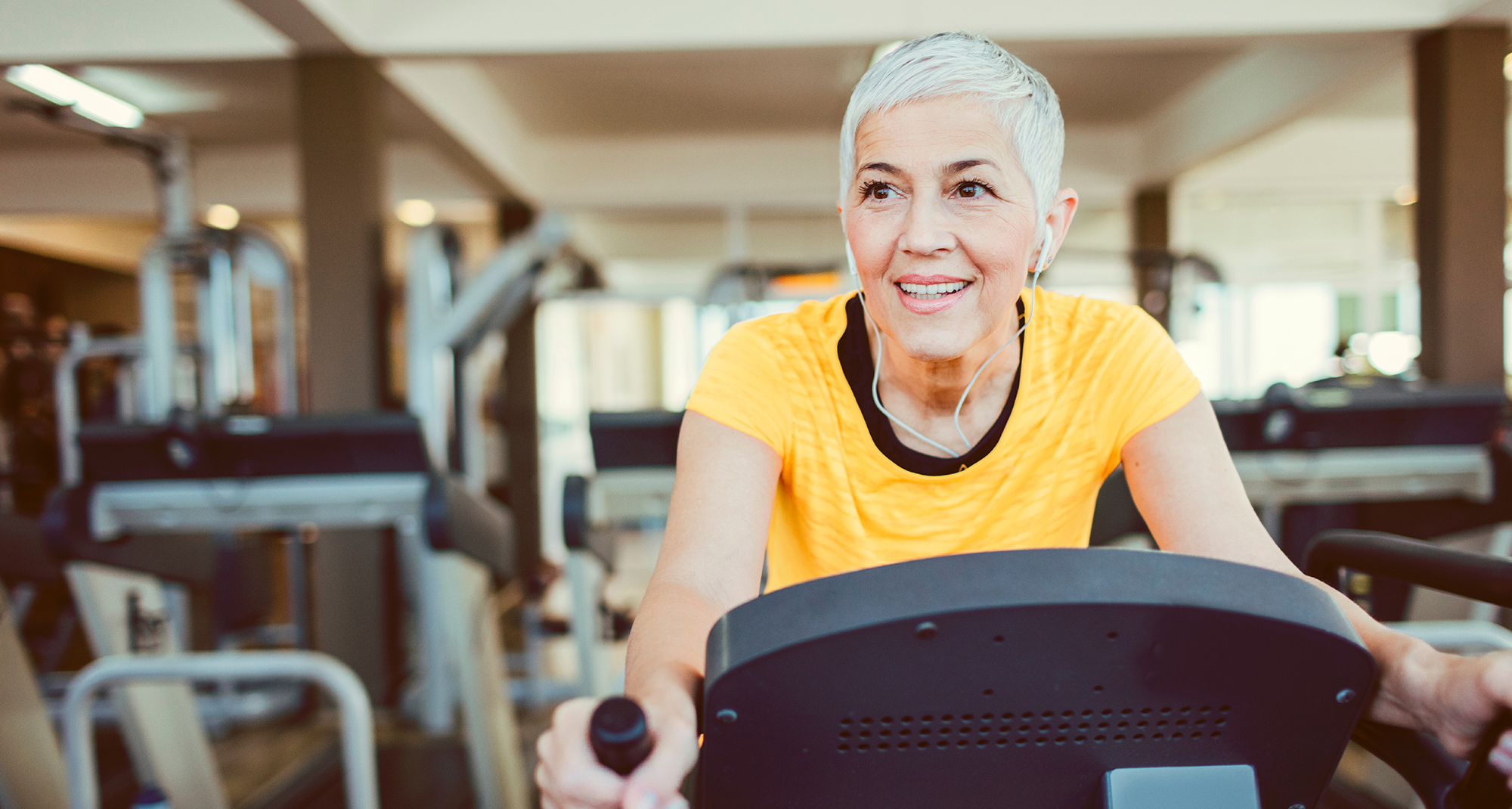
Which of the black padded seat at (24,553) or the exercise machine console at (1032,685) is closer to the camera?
the exercise machine console at (1032,685)

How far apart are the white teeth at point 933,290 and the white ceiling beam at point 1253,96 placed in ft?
10.9

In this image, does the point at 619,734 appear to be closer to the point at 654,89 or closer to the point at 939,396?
the point at 939,396

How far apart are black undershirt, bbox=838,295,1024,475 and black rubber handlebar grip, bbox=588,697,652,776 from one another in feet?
1.59

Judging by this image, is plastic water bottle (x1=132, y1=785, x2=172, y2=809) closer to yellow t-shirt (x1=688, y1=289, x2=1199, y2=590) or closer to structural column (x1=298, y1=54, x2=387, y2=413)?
yellow t-shirt (x1=688, y1=289, x2=1199, y2=590)

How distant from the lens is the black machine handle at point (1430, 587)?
1.72ft

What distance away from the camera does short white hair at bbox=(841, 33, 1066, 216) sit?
734mm

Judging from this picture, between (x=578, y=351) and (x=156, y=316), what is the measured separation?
2.80 m

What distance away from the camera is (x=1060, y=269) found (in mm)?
6016

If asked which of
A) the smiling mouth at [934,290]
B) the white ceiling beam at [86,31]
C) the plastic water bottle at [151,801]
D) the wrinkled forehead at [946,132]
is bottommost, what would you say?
the plastic water bottle at [151,801]

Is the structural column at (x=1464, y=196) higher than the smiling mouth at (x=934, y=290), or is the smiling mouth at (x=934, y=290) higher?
the structural column at (x=1464, y=196)

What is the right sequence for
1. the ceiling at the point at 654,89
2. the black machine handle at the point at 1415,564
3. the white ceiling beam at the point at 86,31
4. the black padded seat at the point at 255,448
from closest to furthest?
the black machine handle at the point at 1415,564, the white ceiling beam at the point at 86,31, the black padded seat at the point at 255,448, the ceiling at the point at 654,89

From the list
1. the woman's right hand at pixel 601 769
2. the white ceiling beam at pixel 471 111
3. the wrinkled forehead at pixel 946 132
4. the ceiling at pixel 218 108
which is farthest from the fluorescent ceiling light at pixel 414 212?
the woman's right hand at pixel 601 769

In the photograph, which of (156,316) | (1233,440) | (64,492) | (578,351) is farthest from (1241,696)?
(578,351)

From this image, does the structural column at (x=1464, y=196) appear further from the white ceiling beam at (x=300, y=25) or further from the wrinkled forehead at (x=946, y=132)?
the white ceiling beam at (x=300, y=25)
